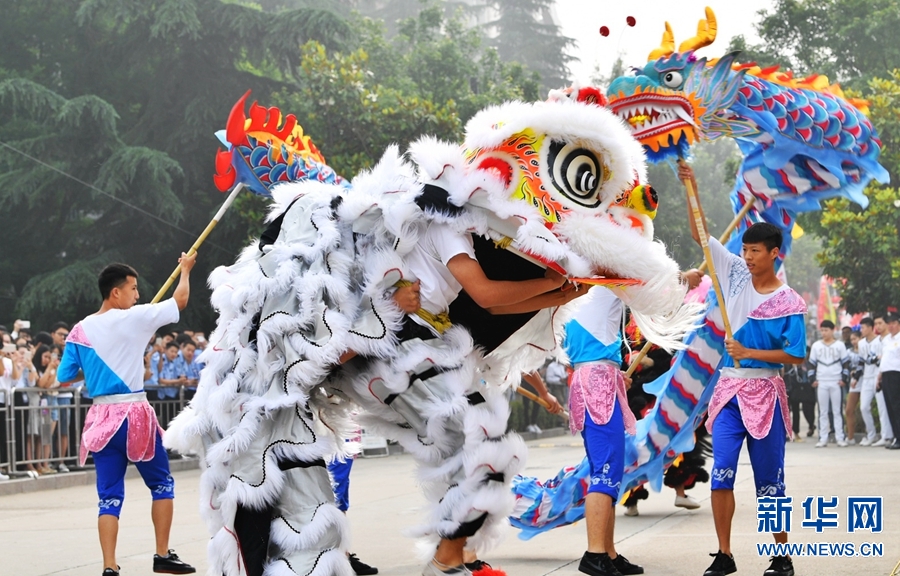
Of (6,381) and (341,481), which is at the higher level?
(6,381)

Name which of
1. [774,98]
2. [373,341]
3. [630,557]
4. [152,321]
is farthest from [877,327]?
[373,341]

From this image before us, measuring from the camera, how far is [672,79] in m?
7.99

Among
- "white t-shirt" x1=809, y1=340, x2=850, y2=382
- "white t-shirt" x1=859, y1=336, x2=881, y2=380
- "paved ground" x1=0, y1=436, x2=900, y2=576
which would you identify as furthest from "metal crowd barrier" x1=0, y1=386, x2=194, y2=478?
"white t-shirt" x1=859, y1=336, x2=881, y2=380

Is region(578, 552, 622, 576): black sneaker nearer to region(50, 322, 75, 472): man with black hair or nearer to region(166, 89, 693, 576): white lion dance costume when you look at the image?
region(166, 89, 693, 576): white lion dance costume

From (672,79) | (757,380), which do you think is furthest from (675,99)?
(757,380)

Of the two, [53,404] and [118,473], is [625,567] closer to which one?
[118,473]

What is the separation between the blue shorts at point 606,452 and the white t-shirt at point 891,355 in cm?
1045

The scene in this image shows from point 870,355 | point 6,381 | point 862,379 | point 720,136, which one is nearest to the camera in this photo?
point 720,136

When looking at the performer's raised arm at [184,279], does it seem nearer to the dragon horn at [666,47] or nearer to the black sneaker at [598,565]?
the black sneaker at [598,565]

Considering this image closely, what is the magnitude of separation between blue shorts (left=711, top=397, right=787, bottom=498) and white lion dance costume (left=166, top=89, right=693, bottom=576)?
1.62m

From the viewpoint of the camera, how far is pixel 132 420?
6398 millimetres

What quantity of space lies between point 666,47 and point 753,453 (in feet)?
11.1

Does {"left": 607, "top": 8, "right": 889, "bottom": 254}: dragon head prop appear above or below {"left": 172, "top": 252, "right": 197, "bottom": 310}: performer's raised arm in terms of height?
above

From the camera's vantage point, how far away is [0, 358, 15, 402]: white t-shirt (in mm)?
12281
